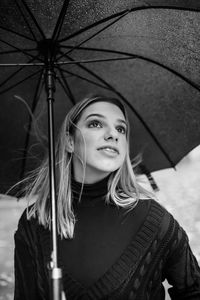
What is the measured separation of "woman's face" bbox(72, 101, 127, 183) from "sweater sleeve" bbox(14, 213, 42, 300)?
42 cm

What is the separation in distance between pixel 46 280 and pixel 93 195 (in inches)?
19.0

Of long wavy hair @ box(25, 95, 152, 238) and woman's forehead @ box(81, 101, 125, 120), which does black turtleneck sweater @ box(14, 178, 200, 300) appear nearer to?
long wavy hair @ box(25, 95, 152, 238)

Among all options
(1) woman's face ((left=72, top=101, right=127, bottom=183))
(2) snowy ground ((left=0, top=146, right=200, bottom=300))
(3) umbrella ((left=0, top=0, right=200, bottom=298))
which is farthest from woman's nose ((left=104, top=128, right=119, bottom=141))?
(2) snowy ground ((left=0, top=146, right=200, bottom=300))

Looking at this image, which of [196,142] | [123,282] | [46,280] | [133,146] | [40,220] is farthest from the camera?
[133,146]

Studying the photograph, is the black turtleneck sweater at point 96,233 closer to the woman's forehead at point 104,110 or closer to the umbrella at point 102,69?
the woman's forehead at point 104,110

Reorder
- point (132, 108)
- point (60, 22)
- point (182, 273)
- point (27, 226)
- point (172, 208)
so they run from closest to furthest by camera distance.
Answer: point (60, 22) → point (182, 273) → point (27, 226) → point (132, 108) → point (172, 208)

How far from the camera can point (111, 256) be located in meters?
1.89

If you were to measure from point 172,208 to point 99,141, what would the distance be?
1815mm

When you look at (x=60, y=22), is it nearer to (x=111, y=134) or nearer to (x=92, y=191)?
(x=111, y=134)

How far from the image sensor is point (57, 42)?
6.14 feet

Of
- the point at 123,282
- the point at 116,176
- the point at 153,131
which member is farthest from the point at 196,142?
the point at 123,282

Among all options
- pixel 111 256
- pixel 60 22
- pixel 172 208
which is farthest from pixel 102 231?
pixel 172 208

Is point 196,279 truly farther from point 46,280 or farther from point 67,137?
point 67,137

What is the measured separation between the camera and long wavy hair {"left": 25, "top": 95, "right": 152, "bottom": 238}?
206cm
